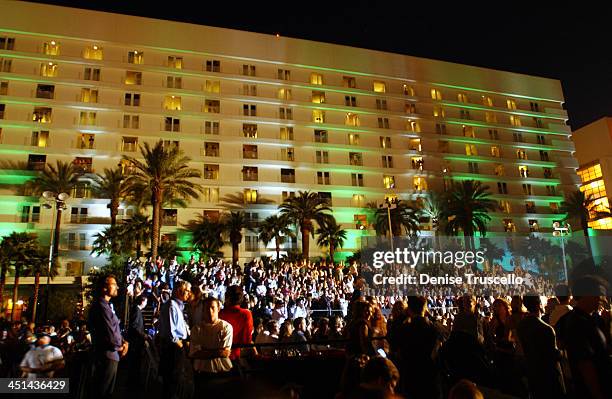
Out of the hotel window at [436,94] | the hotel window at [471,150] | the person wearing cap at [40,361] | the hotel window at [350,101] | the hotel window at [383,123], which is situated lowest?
the person wearing cap at [40,361]

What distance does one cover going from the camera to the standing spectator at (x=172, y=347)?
6.55m

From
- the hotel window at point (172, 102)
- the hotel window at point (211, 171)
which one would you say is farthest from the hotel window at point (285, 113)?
the hotel window at point (172, 102)

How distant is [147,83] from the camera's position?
4812 centimetres

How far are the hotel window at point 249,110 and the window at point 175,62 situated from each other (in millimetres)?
8086

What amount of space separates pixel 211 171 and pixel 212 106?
749cm

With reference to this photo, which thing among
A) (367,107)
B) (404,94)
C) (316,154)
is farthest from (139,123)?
(404,94)

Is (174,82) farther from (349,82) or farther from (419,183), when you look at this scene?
(419,183)

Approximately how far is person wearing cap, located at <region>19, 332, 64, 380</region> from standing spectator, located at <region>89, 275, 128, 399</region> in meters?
1.75

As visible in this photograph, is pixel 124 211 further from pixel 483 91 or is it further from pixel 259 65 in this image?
pixel 483 91

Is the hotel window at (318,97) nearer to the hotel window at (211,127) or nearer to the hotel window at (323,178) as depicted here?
the hotel window at (323,178)

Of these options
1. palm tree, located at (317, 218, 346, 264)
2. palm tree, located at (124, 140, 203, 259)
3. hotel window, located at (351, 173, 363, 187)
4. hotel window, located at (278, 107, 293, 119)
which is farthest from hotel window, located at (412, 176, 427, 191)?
palm tree, located at (124, 140, 203, 259)

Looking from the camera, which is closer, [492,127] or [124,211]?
[124,211]

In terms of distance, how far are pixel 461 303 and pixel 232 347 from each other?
169 inches

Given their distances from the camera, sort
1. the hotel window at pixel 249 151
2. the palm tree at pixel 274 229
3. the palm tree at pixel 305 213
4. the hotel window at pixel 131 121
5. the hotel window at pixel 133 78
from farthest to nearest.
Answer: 1. the hotel window at pixel 249 151
2. the hotel window at pixel 133 78
3. the hotel window at pixel 131 121
4. the palm tree at pixel 305 213
5. the palm tree at pixel 274 229
